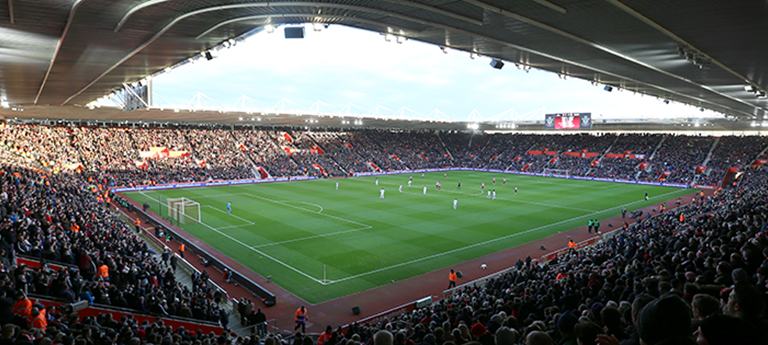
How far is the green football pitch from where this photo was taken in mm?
20469

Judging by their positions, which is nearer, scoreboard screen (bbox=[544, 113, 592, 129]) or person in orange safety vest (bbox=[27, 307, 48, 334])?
person in orange safety vest (bbox=[27, 307, 48, 334])

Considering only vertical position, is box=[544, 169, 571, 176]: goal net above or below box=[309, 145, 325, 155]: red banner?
below

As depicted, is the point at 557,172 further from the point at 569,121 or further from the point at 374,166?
the point at 374,166

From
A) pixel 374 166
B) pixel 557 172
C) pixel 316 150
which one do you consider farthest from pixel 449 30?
pixel 316 150

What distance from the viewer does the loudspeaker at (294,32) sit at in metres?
13.2

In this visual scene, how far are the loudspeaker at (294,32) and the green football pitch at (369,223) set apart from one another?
32.3 feet

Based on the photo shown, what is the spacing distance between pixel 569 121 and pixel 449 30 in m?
43.5

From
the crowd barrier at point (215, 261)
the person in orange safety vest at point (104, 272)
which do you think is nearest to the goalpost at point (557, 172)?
the crowd barrier at point (215, 261)

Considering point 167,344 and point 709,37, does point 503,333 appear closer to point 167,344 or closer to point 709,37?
point 167,344

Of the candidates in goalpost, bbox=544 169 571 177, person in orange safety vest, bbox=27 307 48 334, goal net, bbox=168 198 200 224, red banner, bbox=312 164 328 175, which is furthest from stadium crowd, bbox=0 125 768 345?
goalpost, bbox=544 169 571 177

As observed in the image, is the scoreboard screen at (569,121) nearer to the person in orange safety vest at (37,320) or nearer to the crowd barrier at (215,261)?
the crowd barrier at (215,261)

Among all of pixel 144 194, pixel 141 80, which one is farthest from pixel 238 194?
pixel 141 80

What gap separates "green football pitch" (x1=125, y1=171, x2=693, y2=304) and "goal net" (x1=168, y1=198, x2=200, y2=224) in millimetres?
736

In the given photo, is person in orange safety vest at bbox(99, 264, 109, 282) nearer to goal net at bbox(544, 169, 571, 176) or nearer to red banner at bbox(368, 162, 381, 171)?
red banner at bbox(368, 162, 381, 171)
